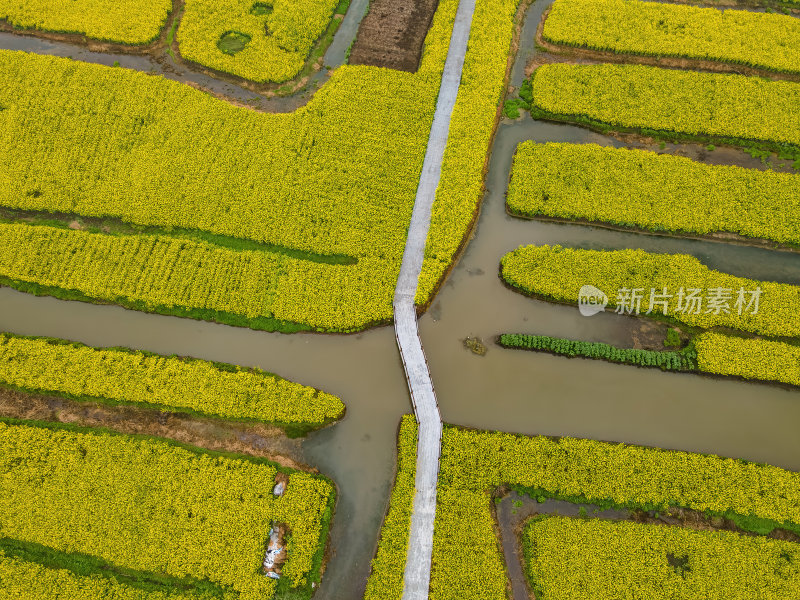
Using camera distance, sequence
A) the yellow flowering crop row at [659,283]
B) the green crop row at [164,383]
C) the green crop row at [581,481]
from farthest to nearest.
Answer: the yellow flowering crop row at [659,283] < the green crop row at [164,383] < the green crop row at [581,481]

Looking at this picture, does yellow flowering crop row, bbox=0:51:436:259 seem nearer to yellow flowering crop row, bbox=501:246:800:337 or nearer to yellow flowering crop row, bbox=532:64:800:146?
yellow flowering crop row, bbox=501:246:800:337

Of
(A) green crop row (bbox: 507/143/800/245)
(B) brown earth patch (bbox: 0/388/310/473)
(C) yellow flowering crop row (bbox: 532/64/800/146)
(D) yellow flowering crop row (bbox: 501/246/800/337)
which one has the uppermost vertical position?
(C) yellow flowering crop row (bbox: 532/64/800/146)

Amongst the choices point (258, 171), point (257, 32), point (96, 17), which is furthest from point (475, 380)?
point (96, 17)

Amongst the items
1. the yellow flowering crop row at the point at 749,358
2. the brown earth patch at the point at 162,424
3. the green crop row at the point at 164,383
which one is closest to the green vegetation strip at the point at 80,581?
the brown earth patch at the point at 162,424

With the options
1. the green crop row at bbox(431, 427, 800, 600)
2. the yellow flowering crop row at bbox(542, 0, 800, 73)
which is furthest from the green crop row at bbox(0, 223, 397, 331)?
the yellow flowering crop row at bbox(542, 0, 800, 73)

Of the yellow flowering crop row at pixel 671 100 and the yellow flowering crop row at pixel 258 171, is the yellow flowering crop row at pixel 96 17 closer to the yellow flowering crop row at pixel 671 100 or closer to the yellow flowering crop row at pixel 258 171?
the yellow flowering crop row at pixel 258 171

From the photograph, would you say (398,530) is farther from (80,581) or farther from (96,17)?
(96,17)
